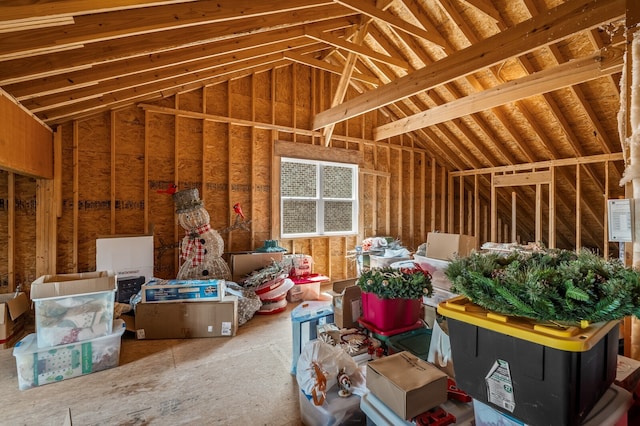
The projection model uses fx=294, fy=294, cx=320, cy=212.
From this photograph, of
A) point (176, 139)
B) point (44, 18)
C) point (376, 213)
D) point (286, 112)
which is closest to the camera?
point (44, 18)

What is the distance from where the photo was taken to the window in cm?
511

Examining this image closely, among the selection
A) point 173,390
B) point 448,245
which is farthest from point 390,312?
point 173,390

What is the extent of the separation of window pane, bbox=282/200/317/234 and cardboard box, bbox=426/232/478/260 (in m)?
2.74

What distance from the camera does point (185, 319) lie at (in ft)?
10.2

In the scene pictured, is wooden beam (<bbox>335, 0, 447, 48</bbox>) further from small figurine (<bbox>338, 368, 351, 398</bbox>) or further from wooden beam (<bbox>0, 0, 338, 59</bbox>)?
small figurine (<bbox>338, 368, 351, 398</bbox>)

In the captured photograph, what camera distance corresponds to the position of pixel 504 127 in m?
4.86

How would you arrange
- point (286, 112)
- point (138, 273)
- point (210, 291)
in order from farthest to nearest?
point (286, 112), point (138, 273), point (210, 291)

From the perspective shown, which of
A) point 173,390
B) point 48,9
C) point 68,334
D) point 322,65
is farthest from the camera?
point 322,65

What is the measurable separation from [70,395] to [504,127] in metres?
6.21

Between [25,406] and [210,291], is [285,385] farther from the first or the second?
[25,406]

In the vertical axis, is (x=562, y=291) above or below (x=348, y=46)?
below

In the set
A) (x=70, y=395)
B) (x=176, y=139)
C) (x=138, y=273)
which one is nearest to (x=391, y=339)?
(x=70, y=395)

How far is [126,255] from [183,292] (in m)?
1.18

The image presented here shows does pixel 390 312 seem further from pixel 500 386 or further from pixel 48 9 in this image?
pixel 48 9
